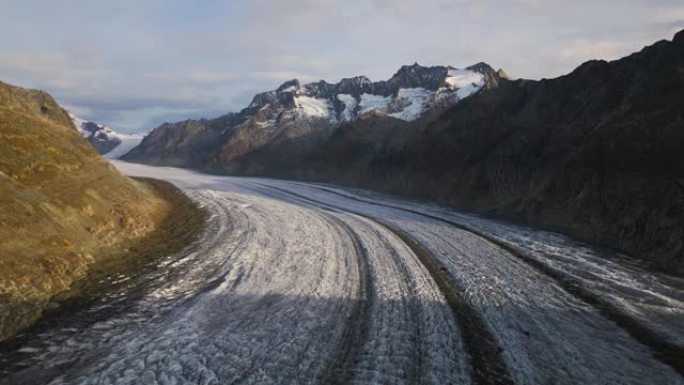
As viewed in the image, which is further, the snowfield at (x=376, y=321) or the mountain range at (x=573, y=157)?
the mountain range at (x=573, y=157)

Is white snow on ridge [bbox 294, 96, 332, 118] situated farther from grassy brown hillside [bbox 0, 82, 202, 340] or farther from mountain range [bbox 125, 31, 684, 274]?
grassy brown hillside [bbox 0, 82, 202, 340]

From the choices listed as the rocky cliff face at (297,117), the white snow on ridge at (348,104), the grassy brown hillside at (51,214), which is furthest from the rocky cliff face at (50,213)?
the white snow on ridge at (348,104)

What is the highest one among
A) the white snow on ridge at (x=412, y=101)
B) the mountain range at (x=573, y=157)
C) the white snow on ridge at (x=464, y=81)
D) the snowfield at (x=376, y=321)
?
the white snow on ridge at (x=464, y=81)

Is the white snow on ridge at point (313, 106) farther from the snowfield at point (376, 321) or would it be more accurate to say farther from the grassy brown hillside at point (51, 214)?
the snowfield at point (376, 321)

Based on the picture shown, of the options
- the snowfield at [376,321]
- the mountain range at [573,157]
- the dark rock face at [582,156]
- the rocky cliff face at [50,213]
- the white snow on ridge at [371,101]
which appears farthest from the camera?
the white snow on ridge at [371,101]

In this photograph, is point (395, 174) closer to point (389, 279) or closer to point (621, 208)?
point (621, 208)

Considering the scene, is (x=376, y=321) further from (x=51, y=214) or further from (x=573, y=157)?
(x=573, y=157)
